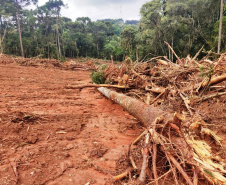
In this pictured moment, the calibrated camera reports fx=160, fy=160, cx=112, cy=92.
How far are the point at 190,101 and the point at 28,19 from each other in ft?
127

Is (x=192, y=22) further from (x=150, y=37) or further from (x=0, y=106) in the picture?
(x=0, y=106)

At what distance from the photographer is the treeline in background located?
68.7 ft

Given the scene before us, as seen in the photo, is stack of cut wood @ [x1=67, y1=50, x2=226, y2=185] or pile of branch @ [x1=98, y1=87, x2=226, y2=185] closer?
pile of branch @ [x1=98, y1=87, x2=226, y2=185]

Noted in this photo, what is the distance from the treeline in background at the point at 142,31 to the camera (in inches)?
825

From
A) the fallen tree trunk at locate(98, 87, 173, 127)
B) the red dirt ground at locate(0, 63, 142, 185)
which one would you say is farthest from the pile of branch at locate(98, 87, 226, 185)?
the red dirt ground at locate(0, 63, 142, 185)

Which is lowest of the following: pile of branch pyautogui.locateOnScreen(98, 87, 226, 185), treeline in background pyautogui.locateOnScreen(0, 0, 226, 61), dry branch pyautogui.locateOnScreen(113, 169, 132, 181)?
dry branch pyautogui.locateOnScreen(113, 169, 132, 181)

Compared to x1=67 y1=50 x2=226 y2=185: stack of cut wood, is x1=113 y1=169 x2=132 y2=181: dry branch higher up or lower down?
lower down

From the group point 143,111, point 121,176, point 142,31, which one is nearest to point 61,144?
point 121,176

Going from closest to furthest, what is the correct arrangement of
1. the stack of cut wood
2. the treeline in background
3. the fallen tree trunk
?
the stack of cut wood < the fallen tree trunk < the treeline in background

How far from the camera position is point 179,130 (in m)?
1.81

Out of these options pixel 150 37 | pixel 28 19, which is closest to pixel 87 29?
pixel 28 19

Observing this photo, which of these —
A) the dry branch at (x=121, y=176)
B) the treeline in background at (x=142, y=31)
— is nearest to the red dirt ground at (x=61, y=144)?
the dry branch at (x=121, y=176)

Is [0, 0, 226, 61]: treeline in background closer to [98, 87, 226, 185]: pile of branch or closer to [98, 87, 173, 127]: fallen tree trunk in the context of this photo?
[98, 87, 173, 127]: fallen tree trunk

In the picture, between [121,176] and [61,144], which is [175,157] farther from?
[61,144]
